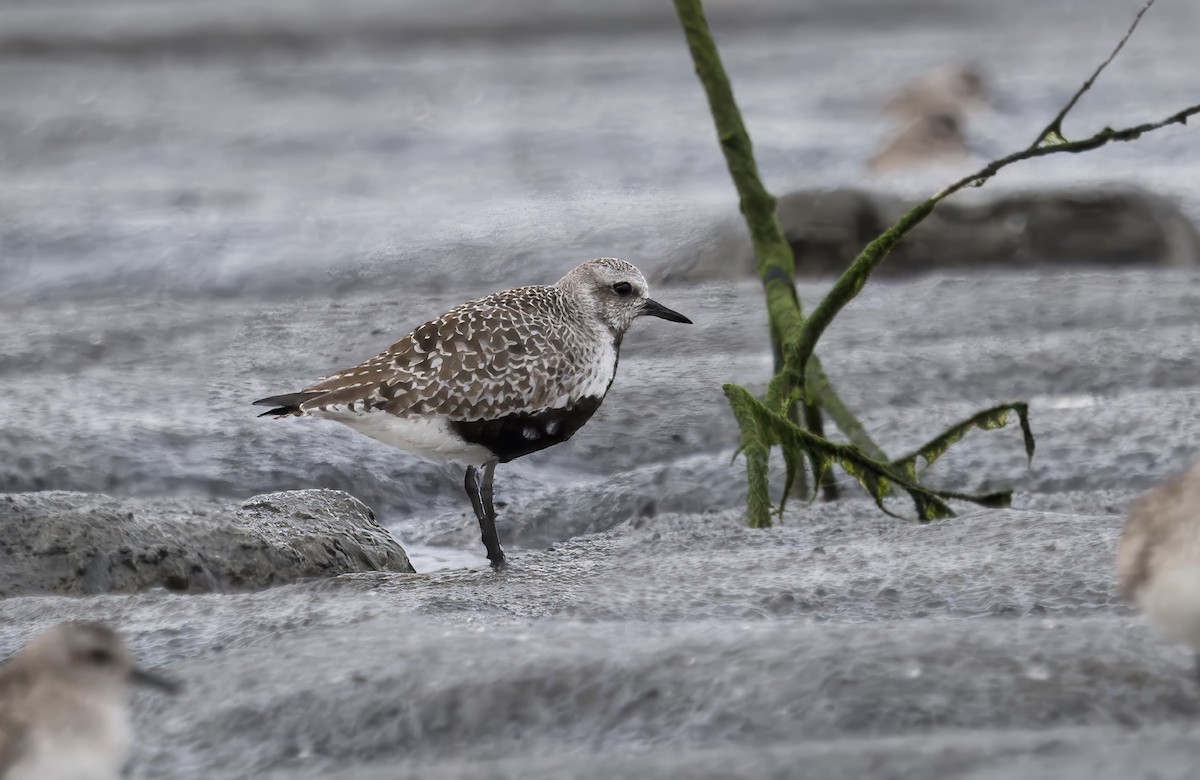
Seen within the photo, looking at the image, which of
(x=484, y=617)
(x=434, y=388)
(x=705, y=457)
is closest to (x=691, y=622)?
(x=484, y=617)

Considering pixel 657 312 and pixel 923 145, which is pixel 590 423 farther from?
pixel 923 145

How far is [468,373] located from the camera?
544 centimetres

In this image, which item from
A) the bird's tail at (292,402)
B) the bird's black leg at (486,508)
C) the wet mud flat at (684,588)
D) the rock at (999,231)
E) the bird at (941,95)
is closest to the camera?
the wet mud flat at (684,588)

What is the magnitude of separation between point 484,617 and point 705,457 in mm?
2586

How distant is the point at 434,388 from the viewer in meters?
5.43

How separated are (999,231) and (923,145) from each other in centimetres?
262

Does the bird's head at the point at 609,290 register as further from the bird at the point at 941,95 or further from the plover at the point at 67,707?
the bird at the point at 941,95

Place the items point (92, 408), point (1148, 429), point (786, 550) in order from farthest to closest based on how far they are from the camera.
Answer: point (92, 408) < point (1148, 429) < point (786, 550)

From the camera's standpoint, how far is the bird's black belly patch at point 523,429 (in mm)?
5492

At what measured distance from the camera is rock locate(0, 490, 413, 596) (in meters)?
5.17

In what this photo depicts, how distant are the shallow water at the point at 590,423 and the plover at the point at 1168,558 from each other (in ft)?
0.64

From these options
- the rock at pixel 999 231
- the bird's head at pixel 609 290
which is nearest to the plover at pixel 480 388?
the bird's head at pixel 609 290

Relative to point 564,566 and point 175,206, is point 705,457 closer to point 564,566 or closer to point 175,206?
point 564,566

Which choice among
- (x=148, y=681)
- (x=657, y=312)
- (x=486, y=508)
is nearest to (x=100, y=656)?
(x=148, y=681)
